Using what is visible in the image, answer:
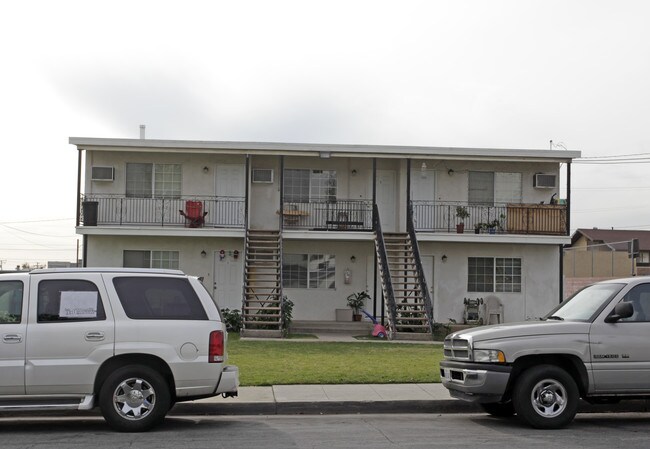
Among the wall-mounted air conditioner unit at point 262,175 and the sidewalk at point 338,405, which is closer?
the sidewalk at point 338,405

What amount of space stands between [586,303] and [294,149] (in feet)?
50.2

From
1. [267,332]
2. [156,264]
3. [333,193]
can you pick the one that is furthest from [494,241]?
[156,264]

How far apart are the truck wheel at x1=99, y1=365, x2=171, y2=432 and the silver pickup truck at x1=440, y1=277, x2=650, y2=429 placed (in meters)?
3.66

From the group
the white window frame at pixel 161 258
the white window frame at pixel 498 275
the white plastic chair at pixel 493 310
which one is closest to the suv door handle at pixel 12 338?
the white window frame at pixel 161 258

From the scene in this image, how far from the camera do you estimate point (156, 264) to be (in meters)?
26.0

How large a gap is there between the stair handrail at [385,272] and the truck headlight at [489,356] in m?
12.0

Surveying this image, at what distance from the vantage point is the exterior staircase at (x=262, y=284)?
22109mm

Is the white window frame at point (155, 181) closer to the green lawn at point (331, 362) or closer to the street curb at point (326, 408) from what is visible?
the green lawn at point (331, 362)

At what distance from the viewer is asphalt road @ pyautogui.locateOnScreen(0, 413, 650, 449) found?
869 centimetres

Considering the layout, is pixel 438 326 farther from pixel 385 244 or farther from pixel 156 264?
pixel 156 264

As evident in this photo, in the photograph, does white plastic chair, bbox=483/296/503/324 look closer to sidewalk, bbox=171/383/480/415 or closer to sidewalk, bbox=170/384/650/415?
sidewalk, bbox=171/383/480/415

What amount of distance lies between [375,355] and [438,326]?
673 cm

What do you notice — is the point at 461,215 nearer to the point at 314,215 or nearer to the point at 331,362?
the point at 314,215

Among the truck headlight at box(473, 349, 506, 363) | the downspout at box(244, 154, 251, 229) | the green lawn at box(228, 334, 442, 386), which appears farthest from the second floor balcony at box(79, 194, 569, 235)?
the truck headlight at box(473, 349, 506, 363)
